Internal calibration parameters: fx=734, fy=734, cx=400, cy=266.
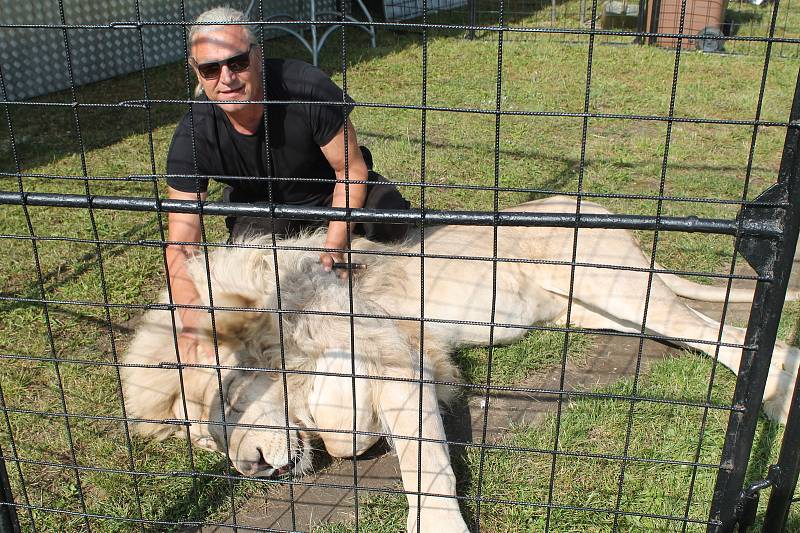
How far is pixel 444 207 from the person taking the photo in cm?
506

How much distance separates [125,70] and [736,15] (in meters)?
9.60

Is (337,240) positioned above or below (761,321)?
below

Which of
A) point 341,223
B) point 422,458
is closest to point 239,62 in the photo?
point 341,223

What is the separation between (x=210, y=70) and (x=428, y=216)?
1.50 meters

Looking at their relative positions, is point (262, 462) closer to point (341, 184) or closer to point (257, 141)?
point (341, 184)

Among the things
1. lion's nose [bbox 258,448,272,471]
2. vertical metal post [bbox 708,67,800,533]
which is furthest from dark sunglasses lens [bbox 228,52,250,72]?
vertical metal post [bbox 708,67,800,533]

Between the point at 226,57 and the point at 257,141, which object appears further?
the point at 257,141

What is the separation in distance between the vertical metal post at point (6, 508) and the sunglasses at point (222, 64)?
1609mm

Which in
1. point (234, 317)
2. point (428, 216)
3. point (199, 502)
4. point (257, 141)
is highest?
point (428, 216)

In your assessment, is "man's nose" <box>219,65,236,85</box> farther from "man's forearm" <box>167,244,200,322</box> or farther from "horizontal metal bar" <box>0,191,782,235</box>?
"horizontal metal bar" <box>0,191,782,235</box>

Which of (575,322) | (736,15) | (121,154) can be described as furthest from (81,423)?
(736,15)

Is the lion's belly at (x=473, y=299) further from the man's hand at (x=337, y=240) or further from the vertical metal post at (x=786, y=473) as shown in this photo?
the vertical metal post at (x=786, y=473)

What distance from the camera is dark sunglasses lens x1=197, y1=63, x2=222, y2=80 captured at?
2.99 m

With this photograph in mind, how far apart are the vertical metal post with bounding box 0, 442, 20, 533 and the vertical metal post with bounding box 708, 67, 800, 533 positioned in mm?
2197
